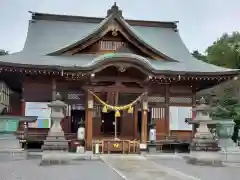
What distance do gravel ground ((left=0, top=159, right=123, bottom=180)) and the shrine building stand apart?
518cm

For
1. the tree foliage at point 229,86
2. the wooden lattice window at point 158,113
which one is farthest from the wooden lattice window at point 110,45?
the tree foliage at point 229,86

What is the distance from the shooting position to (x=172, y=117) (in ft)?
59.3

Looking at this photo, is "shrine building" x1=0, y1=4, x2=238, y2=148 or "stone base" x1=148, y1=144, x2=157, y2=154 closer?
"shrine building" x1=0, y1=4, x2=238, y2=148

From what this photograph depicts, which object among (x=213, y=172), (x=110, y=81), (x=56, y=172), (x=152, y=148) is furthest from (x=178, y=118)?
(x=56, y=172)

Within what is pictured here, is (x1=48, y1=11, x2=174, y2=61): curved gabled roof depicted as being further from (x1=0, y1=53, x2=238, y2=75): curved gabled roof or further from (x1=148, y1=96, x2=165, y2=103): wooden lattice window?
(x1=148, y1=96, x2=165, y2=103): wooden lattice window

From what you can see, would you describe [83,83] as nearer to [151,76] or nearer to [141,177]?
[151,76]

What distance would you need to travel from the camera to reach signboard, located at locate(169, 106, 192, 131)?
18.0m

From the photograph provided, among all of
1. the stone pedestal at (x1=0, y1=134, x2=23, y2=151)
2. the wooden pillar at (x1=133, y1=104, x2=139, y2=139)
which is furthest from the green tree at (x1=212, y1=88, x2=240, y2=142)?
the stone pedestal at (x1=0, y1=134, x2=23, y2=151)

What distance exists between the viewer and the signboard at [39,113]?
16.6 meters

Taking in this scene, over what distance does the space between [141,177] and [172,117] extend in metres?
9.08

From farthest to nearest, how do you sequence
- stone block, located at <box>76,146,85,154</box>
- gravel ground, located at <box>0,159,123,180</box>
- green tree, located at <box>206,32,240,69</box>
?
1. green tree, located at <box>206,32,240,69</box>
2. stone block, located at <box>76,146,85,154</box>
3. gravel ground, located at <box>0,159,123,180</box>

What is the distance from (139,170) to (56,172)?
2525 mm

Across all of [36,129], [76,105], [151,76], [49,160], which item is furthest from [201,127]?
[36,129]

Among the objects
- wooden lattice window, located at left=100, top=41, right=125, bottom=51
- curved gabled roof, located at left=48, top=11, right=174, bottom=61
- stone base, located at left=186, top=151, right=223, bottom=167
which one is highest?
curved gabled roof, located at left=48, top=11, right=174, bottom=61
